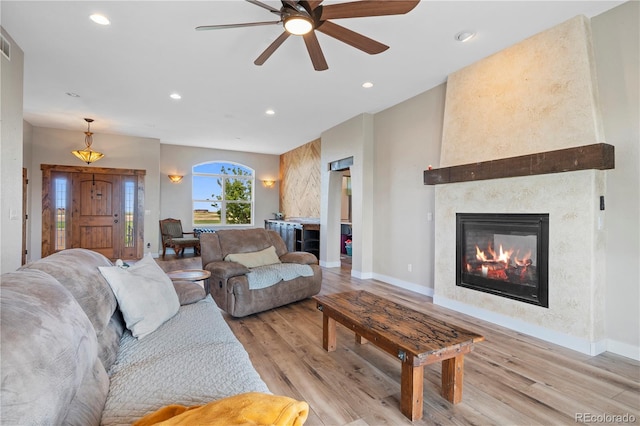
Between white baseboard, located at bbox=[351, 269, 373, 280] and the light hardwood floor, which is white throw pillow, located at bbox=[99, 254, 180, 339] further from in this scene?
white baseboard, located at bbox=[351, 269, 373, 280]

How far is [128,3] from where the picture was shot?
255 centimetres

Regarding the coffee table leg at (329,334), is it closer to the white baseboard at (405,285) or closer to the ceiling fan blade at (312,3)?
the white baseboard at (405,285)

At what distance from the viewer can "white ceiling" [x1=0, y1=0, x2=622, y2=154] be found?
2.67 meters

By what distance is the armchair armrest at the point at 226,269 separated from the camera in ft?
10.9

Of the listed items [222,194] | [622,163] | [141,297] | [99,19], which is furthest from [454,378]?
[222,194]

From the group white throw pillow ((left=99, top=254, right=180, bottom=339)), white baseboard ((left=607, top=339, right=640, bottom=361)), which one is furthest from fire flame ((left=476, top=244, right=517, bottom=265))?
white throw pillow ((left=99, top=254, right=180, bottom=339))

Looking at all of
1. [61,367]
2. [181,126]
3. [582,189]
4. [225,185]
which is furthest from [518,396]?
[225,185]

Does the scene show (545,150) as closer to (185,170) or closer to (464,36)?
(464,36)

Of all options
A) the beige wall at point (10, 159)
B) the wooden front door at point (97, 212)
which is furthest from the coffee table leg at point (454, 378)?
the wooden front door at point (97, 212)

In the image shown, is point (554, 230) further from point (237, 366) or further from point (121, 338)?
point (121, 338)

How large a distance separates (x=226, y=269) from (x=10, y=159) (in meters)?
2.22

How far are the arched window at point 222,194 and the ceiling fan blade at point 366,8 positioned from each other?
7.31 meters

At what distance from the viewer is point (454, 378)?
1.91 meters

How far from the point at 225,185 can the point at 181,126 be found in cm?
288
